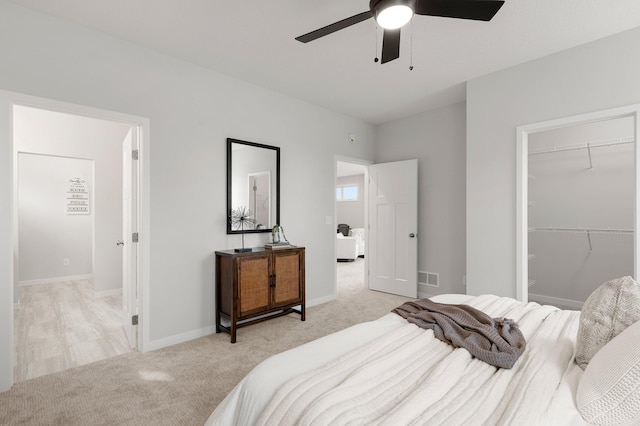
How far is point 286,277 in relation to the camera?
3.70 meters

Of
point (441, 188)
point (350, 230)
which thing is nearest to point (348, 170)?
point (350, 230)

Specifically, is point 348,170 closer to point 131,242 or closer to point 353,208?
point 353,208

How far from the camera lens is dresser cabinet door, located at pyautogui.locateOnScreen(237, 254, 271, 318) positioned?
3.27 m

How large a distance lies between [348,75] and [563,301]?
3942 mm

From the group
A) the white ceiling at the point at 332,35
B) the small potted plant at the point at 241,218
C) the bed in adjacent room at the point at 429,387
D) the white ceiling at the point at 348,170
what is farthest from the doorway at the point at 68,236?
the white ceiling at the point at 348,170

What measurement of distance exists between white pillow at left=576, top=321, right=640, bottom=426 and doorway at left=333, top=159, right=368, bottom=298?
12.0 ft

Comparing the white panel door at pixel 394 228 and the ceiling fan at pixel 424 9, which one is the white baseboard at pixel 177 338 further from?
the ceiling fan at pixel 424 9

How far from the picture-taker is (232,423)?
1256 millimetres

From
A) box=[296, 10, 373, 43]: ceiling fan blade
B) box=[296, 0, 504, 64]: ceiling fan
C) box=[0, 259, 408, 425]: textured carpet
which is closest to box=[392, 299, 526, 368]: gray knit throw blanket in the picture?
box=[0, 259, 408, 425]: textured carpet

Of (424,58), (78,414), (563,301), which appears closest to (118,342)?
(78,414)

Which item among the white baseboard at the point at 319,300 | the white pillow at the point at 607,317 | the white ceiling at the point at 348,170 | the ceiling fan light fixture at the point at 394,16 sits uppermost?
the white ceiling at the point at 348,170

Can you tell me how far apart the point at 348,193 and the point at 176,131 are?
7.84 metres

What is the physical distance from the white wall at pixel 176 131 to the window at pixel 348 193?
6161 millimetres

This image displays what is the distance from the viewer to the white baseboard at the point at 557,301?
4.18 meters
